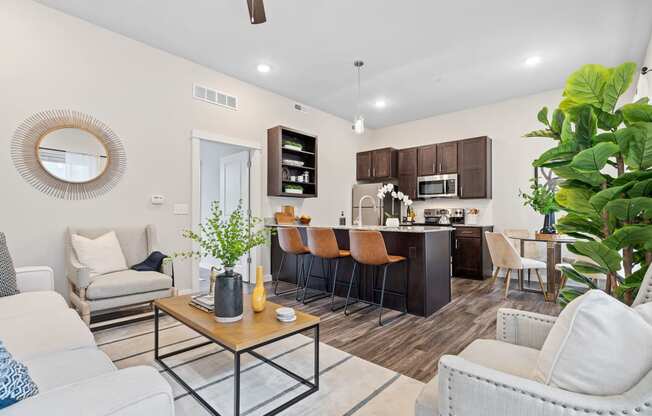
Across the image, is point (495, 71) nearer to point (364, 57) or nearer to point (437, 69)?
point (437, 69)

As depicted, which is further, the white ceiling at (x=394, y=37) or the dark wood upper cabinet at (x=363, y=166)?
the dark wood upper cabinet at (x=363, y=166)

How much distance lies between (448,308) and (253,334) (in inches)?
106

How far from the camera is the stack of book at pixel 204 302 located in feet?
6.66

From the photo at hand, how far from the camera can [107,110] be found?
3.53 metres

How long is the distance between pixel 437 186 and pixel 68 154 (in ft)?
18.2

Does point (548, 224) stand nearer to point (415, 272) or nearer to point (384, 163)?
point (415, 272)

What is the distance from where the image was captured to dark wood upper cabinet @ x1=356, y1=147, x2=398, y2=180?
21.0 ft

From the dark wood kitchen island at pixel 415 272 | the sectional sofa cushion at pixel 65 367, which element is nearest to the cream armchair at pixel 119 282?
the sectional sofa cushion at pixel 65 367

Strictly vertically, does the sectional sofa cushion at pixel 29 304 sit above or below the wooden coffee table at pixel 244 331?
above

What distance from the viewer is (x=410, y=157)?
6355 mm

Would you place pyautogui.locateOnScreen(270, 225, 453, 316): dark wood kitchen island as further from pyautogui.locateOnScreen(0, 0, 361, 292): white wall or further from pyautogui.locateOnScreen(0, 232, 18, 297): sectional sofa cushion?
pyautogui.locateOnScreen(0, 232, 18, 297): sectional sofa cushion

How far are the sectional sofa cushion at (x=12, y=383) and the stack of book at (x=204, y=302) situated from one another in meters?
1.20

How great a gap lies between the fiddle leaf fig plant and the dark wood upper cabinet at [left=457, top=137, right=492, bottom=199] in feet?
13.8

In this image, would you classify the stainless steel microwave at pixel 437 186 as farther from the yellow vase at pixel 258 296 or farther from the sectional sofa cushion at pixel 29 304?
the sectional sofa cushion at pixel 29 304
